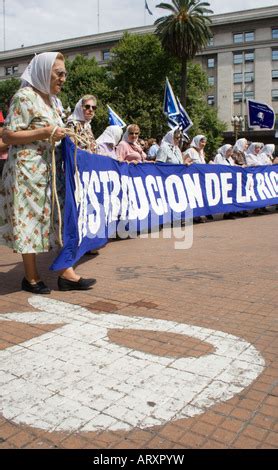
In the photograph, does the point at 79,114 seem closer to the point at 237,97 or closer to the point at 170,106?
the point at 170,106

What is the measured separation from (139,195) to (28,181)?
3.59 metres

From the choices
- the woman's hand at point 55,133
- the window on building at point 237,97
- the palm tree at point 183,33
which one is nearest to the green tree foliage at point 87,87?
the palm tree at point 183,33

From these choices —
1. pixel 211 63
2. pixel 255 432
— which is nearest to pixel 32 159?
pixel 255 432

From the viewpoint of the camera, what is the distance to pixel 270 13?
5584cm

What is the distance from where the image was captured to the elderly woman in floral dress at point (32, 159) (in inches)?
158

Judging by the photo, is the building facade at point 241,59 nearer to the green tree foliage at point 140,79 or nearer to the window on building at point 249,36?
the window on building at point 249,36

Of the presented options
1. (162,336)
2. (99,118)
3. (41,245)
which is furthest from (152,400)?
(99,118)

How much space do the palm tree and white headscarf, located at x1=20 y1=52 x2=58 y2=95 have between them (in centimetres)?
3412

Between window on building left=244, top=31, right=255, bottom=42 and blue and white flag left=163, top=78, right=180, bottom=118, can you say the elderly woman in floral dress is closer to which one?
blue and white flag left=163, top=78, right=180, bottom=118

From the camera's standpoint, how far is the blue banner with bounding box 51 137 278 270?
178 inches

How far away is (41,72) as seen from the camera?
4051 mm

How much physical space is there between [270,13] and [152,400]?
62.2m

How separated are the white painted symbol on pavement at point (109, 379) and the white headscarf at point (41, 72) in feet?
7.00
